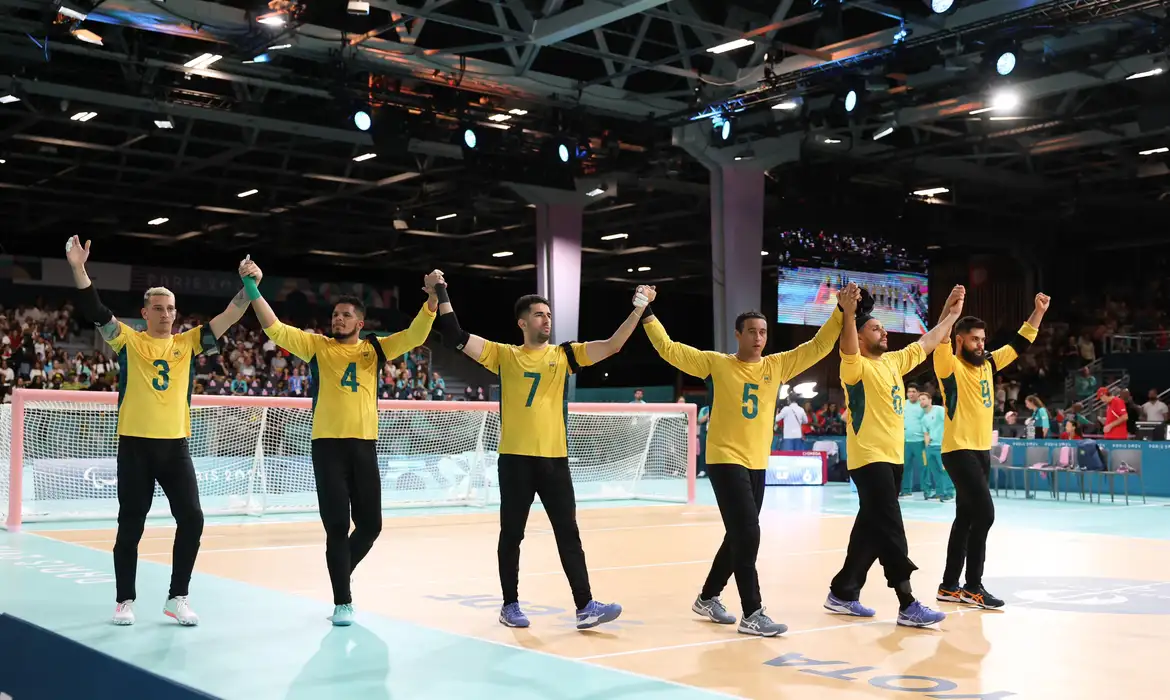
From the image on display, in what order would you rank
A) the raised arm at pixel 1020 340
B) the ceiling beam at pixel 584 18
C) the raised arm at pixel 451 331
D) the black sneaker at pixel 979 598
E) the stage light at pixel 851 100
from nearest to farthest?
the raised arm at pixel 451 331 → the black sneaker at pixel 979 598 → the raised arm at pixel 1020 340 → the ceiling beam at pixel 584 18 → the stage light at pixel 851 100

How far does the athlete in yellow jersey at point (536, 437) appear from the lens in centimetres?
648

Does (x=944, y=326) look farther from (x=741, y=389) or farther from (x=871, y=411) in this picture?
(x=741, y=389)

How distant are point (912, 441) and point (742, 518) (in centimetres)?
1359

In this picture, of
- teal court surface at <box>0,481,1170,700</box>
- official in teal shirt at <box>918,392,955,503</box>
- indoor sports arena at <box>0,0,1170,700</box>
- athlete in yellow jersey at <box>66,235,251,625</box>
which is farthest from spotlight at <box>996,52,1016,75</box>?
athlete in yellow jersey at <box>66,235,251,625</box>

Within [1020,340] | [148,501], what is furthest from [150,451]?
[1020,340]

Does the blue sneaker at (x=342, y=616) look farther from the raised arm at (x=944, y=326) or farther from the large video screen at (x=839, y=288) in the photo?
the large video screen at (x=839, y=288)

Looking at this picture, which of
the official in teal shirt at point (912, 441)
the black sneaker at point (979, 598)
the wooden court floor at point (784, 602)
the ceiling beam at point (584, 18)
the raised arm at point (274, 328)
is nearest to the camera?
the wooden court floor at point (784, 602)

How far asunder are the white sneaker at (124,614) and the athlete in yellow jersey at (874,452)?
4.18 metres

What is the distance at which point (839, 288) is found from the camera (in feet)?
82.2

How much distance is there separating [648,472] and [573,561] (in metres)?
12.4

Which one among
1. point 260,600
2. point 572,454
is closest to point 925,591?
point 260,600

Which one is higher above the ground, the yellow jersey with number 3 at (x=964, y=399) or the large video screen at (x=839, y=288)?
the large video screen at (x=839, y=288)

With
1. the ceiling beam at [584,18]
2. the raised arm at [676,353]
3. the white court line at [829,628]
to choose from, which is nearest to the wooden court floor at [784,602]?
the white court line at [829,628]

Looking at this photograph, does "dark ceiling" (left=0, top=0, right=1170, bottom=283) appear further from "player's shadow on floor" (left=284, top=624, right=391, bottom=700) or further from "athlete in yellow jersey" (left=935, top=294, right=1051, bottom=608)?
"player's shadow on floor" (left=284, top=624, right=391, bottom=700)
